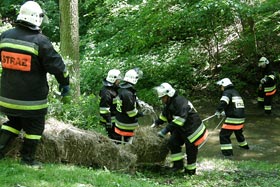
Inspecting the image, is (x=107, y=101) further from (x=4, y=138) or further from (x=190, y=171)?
(x=4, y=138)

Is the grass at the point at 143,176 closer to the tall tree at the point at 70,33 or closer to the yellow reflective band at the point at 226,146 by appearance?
the yellow reflective band at the point at 226,146

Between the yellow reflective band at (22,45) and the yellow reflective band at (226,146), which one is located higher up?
the yellow reflective band at (22,45)

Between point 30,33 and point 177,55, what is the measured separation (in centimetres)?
1016

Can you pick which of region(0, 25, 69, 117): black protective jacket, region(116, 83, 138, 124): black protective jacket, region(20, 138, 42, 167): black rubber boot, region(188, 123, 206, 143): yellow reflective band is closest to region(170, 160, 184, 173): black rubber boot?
region(188, 123, 206, 143): yellow reflective band

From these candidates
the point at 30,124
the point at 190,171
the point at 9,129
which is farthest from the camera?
the point at 190,171

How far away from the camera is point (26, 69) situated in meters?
5.02

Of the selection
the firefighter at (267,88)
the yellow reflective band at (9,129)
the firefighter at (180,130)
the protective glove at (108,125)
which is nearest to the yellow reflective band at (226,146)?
the firefighter at (180,130)

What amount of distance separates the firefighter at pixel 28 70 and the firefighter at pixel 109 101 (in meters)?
3.03

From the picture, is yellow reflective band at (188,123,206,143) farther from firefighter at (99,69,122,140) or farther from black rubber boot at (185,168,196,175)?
firefighter at (99,69,122,140)

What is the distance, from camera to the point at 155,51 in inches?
579

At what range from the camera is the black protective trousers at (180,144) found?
7.49m

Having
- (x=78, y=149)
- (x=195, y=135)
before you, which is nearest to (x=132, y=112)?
(x=195, y=135)

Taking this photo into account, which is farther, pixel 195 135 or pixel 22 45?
pixel 195 135

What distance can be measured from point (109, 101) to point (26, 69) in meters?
3.51
